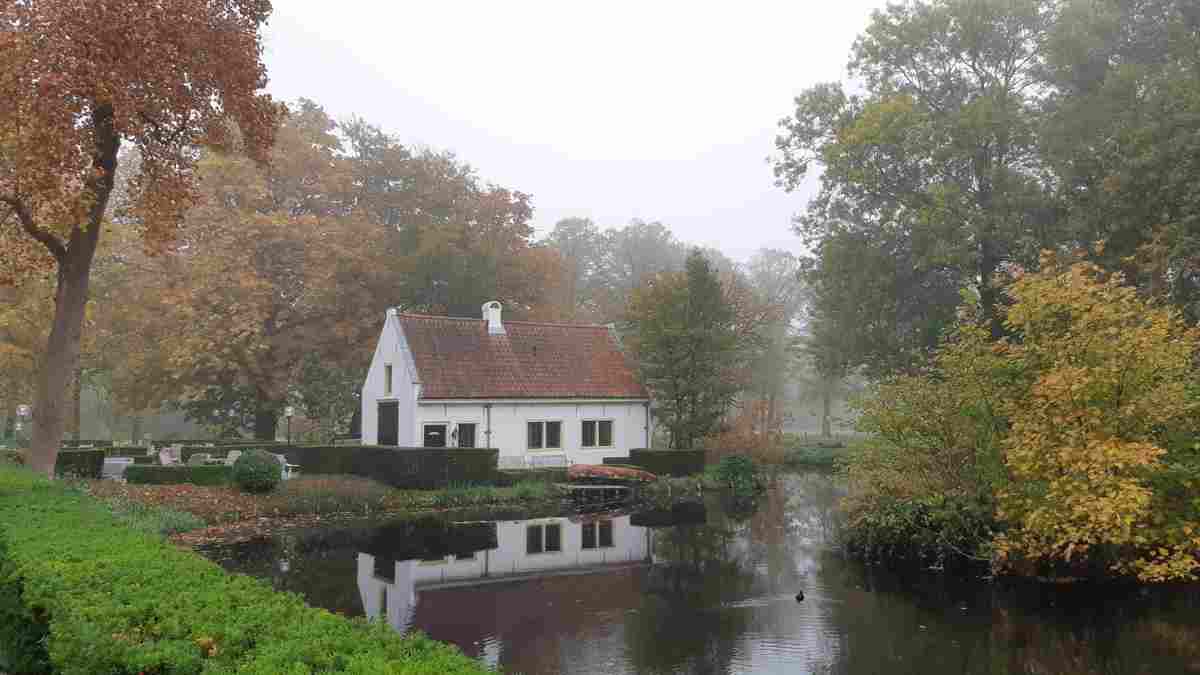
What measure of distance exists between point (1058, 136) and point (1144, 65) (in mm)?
3010

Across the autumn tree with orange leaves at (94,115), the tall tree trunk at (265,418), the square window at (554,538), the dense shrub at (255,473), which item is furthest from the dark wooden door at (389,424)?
the autumn tree with orange leaves at (94,115)

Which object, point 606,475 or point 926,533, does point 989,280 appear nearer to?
point 606,475

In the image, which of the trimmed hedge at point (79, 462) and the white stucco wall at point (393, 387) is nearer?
the trimmed hedge at point (79, 462)

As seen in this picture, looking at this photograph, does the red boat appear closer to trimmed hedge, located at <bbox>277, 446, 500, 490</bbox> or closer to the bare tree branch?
trimmed hedge, located at <bbox>277, 446, 500, 490</bbox>

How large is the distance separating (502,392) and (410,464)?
600 cm

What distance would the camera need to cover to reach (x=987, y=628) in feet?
39.9

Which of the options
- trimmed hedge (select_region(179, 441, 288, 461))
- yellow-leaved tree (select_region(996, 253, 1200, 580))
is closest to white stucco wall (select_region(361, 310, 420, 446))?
trimmed hedge (select_region(179, 441, 288, 461))

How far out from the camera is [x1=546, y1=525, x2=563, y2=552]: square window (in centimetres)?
1919

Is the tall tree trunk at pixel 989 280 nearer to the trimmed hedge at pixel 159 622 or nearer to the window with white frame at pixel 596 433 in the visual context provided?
the window with white frame at pixel 596 433

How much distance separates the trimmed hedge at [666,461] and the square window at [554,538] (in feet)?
34.0

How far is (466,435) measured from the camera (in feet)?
103

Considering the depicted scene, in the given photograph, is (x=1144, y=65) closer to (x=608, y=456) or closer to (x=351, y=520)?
(x=608, y=456)

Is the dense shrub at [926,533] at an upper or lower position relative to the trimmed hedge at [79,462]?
lower

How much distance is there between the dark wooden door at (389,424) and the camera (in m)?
31.4
